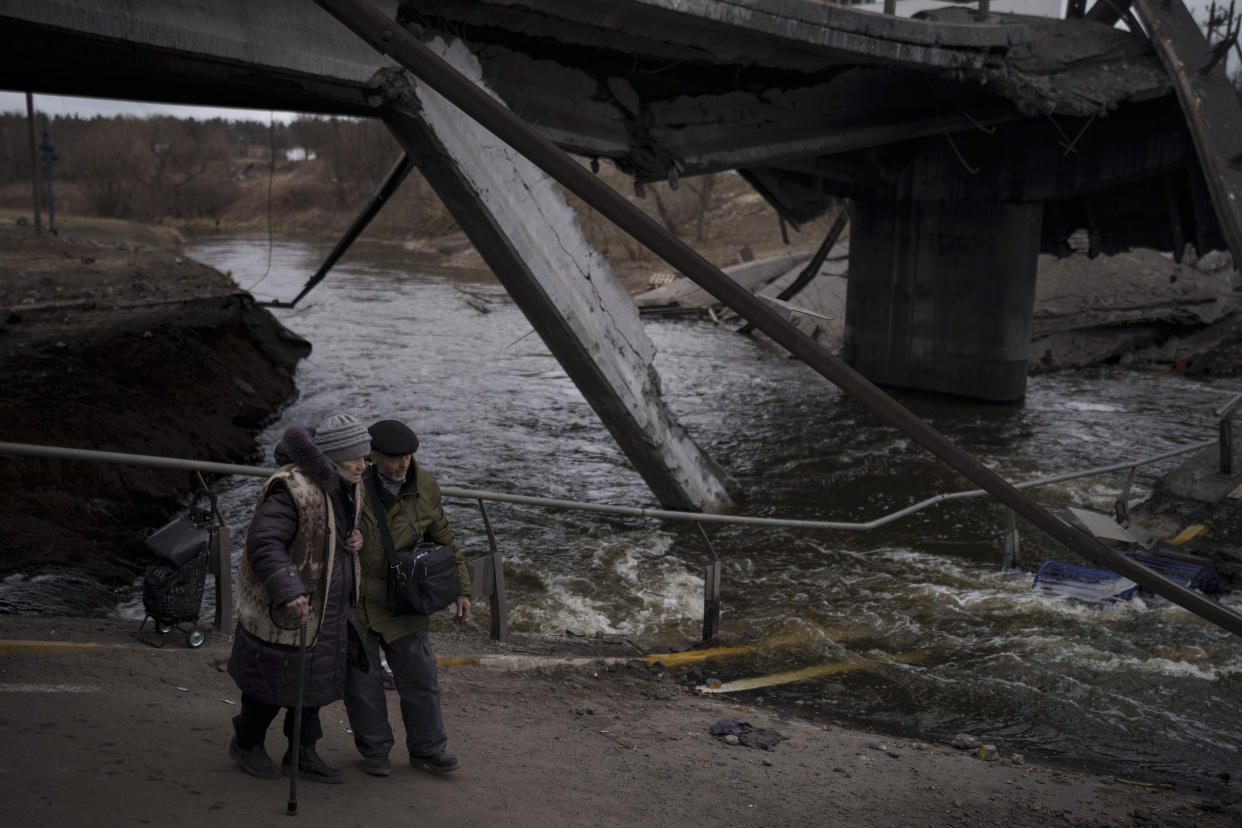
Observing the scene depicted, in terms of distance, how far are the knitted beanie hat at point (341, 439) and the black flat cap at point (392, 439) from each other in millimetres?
119

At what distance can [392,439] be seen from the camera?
419 centimetres

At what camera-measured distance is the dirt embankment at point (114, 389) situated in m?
9.32

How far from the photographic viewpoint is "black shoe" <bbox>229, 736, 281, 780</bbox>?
13.3 ft

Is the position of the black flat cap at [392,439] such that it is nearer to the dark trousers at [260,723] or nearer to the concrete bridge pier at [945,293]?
the dark trousers at [260,723]

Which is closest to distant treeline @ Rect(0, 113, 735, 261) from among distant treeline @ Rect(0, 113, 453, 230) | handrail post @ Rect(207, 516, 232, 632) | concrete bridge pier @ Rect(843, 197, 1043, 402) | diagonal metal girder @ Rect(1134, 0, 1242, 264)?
distant treeline @ Rect(0, 113, 453, 230)

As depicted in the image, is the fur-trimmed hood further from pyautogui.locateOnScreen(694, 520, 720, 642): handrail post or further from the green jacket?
pyautogui.locateOnScreen(694, 520, 720, 642): handrail post

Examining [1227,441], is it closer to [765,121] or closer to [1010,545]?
[1010,545]

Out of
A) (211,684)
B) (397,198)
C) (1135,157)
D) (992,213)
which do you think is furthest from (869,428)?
(397,198)

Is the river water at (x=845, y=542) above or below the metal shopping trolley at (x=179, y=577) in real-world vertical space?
below

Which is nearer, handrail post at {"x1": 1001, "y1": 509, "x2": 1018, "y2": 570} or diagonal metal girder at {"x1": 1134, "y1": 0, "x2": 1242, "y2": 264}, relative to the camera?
handrail post at {"x1": 1001, "y1": 509, "x2": 1018, "y2": 570}

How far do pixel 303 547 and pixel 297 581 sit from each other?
0.18m

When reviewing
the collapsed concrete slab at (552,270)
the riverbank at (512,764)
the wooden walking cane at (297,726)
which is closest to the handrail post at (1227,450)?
the collapsed concrete slab at (552,270)

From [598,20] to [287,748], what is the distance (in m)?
7.27

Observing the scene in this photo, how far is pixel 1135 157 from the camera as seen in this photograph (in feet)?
53.3
